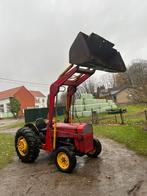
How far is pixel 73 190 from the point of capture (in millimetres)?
4504

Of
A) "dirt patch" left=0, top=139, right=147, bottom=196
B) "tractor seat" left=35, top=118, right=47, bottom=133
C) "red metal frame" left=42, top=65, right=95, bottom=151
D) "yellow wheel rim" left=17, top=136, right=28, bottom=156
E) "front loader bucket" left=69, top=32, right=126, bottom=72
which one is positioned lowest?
"dirt patch" left=0, top=139, right=147, bottom=196

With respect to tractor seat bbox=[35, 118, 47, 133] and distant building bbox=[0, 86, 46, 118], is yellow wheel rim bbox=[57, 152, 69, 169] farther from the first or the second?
distant building bbox=[0, 86, 46, 118]

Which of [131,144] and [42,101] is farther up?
[42,101]

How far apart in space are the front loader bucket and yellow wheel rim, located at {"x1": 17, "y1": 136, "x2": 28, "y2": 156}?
2.85m

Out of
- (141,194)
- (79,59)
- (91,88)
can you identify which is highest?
(91,88)

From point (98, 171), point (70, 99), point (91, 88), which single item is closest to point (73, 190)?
point (98, 171)

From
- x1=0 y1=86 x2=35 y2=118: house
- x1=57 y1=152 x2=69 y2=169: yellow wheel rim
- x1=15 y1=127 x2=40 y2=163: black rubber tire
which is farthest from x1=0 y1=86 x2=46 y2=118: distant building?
x1=57 y1=152 x2=69 y2=169: yellow wheel rim

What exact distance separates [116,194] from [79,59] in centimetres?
305

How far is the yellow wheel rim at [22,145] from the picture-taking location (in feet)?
21.5

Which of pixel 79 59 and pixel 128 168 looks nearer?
pixel 79 59

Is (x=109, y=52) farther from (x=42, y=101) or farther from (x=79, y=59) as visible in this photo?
(x=42, y=101)

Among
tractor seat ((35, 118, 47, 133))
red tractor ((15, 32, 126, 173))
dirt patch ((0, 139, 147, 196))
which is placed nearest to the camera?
dirt patch ((0, 139, 147, 196))

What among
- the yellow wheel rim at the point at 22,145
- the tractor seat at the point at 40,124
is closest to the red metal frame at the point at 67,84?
the yellow wheel rim at the point at 22,145

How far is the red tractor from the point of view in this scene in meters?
5.42
